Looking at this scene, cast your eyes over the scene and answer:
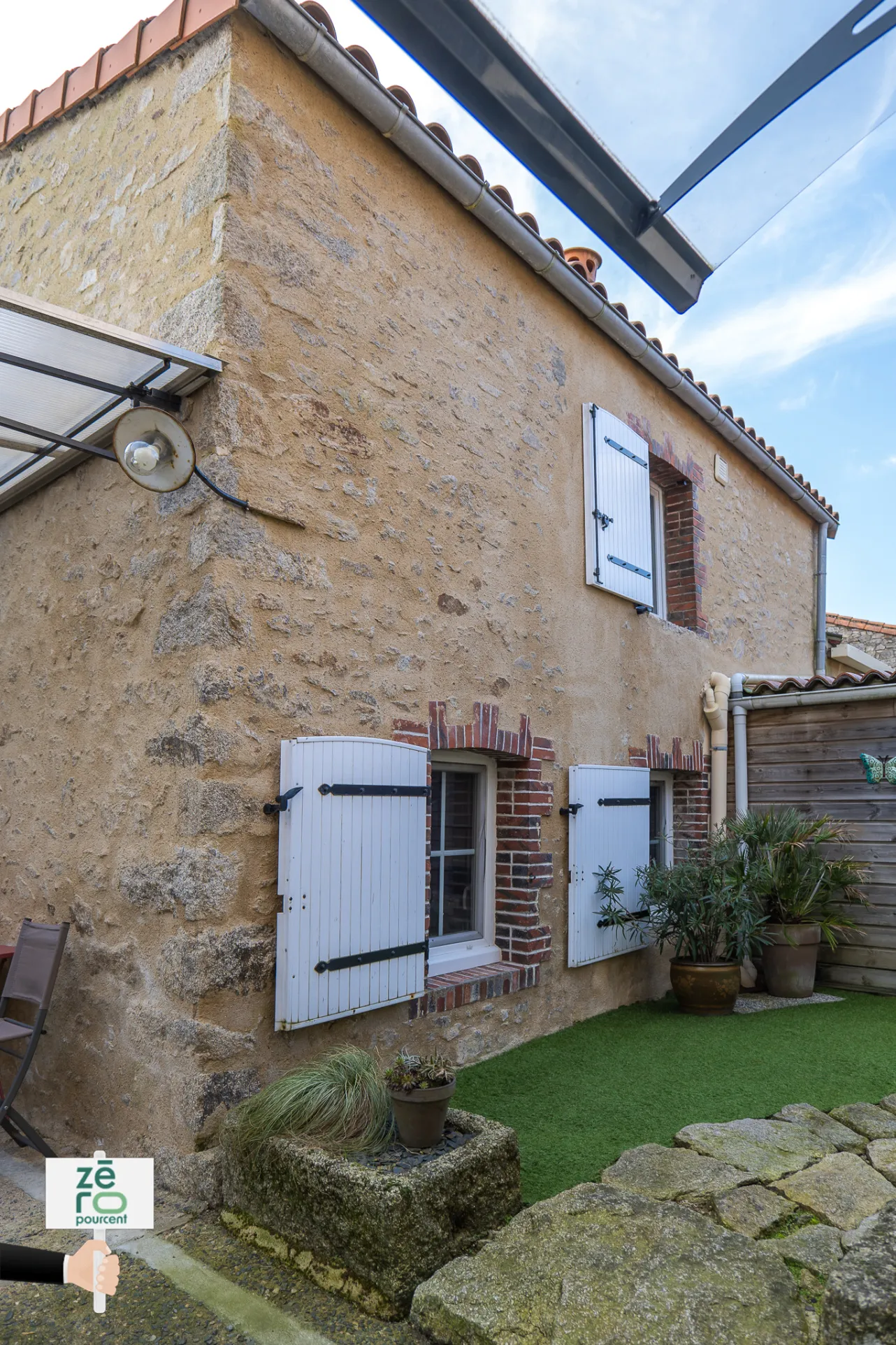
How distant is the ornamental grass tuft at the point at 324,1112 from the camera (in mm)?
2951

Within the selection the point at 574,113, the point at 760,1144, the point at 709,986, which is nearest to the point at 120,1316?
the point at 760,1144

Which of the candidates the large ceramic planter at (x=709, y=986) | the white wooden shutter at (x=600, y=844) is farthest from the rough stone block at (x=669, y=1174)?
the large ceramic planter at (x=709, y=986)

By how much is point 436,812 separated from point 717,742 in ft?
10.7

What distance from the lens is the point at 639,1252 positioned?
248 centimetres

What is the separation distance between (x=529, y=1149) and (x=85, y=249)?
→ 4743mm

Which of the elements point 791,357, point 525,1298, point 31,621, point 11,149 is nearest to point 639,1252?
point 525,1298

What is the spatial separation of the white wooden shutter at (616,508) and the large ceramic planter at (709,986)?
2.47 meters

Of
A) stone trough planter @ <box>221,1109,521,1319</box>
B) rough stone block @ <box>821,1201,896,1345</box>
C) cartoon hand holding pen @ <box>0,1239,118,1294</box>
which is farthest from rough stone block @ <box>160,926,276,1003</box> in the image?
cartoon hand holding pen @ <box>0,1239,118,1294</box>

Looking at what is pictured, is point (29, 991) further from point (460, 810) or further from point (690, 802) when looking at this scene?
point (690, 802)

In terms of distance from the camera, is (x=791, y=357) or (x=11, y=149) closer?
(x=11, y=149)

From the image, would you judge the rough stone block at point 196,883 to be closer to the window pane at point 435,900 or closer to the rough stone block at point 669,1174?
the window pane at point 435,900

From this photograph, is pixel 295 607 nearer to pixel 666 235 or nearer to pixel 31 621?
pixel 31 621

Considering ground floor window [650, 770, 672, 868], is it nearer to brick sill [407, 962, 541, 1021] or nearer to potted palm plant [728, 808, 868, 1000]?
potted palm plant [728, 808, 868, 1000]

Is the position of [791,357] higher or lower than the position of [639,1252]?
higher
